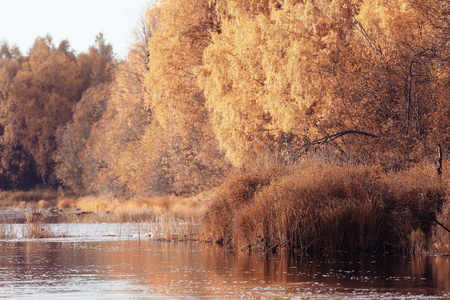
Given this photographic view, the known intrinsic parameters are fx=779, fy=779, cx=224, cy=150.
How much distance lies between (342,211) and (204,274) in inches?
195

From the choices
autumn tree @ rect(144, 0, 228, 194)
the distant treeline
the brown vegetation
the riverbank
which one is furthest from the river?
autumn tree @ rect(144, 0, 228, 194)

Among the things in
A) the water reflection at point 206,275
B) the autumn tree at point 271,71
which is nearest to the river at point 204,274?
the water reflection at point 206,275

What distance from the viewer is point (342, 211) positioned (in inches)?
670

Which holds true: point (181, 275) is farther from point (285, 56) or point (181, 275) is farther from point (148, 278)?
point (285, 56)

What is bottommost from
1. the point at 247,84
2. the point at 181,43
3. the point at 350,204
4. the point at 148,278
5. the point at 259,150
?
the point at 148,278

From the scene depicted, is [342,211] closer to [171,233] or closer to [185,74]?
[171,233]

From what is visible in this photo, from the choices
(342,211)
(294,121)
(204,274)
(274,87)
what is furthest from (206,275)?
(274,87)

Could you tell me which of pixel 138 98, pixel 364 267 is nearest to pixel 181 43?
pixel 138 98

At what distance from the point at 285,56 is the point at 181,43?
28.6ft

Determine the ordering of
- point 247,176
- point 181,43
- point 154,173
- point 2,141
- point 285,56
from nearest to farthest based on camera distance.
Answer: point 247,176 → point 285,56 → point 181,43 → point 154,173 → point 2,141

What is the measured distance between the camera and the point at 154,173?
41.9 meters

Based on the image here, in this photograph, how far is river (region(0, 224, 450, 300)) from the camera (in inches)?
416

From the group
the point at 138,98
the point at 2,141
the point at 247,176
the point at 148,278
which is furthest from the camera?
the point at 2,141

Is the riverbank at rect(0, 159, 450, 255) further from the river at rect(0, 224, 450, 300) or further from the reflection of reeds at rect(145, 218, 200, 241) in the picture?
the reflection of reeds at rect(145, 218, 200, 241)
